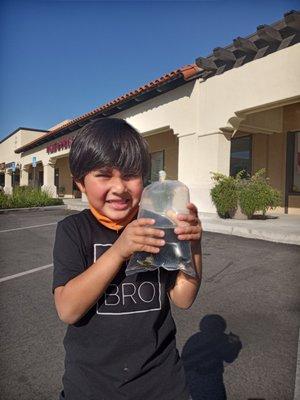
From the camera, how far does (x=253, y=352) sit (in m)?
2.96

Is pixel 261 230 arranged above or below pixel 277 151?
below

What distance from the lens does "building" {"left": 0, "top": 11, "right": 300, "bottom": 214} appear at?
946 cm

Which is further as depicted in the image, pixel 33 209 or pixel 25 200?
pixel 25 200

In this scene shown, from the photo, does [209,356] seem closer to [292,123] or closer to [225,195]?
[225,195]

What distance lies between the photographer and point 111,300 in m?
1.30

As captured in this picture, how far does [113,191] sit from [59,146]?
76.2 ft

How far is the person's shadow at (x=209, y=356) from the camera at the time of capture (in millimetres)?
2479

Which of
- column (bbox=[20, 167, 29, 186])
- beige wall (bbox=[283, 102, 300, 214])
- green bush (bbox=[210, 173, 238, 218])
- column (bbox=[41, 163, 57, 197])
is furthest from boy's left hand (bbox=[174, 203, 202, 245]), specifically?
column (bbox=[20, 167, 29, 186])

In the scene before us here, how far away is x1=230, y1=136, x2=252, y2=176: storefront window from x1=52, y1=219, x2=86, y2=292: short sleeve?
13.8 meters

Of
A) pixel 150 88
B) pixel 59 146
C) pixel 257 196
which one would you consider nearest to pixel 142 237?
pixel 257 196

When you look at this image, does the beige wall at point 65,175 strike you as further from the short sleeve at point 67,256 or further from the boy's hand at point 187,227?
the boy's hand at point 187,227

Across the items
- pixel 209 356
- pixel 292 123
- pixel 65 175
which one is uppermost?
pixel 292 123

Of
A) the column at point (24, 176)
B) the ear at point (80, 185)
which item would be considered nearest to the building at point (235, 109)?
the ear at point (80, 185)

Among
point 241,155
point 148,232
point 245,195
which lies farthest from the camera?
point 241,155
